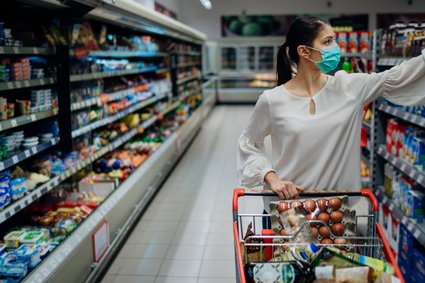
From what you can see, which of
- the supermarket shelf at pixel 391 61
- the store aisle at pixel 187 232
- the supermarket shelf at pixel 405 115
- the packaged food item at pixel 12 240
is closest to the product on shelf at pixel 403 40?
the supermarket shelf at pixel 391 61

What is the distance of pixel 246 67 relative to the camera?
15328 mm

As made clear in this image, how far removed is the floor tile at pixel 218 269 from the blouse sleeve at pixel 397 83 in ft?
7.02

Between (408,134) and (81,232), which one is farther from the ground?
(408,134)

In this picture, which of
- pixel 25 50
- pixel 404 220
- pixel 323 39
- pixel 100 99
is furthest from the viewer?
pixel 100 99

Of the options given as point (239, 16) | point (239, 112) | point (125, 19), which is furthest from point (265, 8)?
point (125, 19)

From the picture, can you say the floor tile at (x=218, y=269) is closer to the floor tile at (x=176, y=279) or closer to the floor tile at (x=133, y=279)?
the floor tile at (x=176, y=279)

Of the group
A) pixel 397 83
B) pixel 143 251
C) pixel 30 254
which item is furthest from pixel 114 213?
pixel 397 83

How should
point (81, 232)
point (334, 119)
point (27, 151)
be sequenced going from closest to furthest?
point (334, 119), point (27, 151), point (81, 232)

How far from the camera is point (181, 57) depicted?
9.48 meters

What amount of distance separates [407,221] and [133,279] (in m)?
2.08

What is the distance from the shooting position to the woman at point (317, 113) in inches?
71.9

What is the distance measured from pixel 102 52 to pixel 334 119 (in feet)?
11.0

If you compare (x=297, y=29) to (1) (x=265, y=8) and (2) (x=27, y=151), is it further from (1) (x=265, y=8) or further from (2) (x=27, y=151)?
(1) (x=265, y=8)

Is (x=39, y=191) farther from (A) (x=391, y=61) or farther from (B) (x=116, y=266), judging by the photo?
(A) (x=391, y=61)
